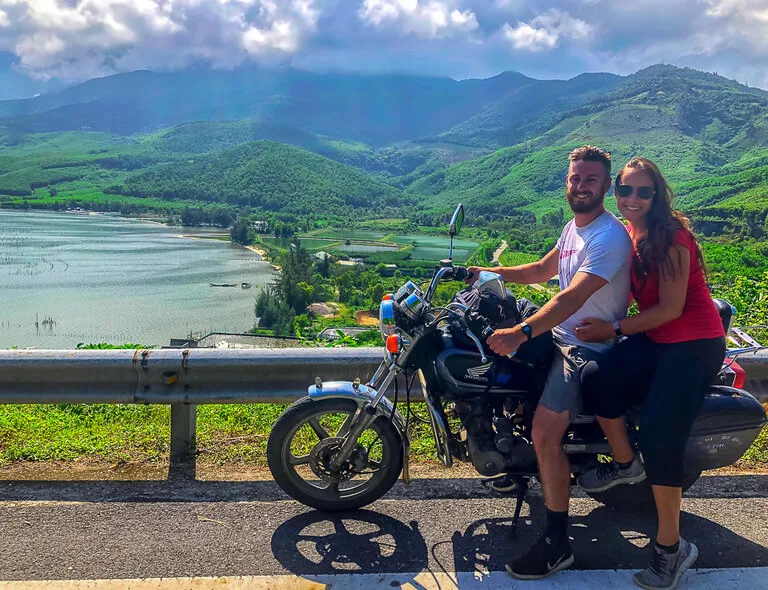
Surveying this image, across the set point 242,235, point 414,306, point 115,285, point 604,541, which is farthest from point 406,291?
point 242,235

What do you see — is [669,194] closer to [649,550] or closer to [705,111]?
[649,550]

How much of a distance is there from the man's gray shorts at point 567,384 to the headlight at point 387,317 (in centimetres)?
79

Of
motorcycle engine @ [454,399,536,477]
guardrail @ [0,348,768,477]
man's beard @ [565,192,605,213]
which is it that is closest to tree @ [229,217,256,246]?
guardrail @ [0,348,768,477]

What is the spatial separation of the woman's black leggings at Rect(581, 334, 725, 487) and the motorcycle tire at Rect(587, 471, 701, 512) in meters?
0.58

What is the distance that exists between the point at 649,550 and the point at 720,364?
0.97m

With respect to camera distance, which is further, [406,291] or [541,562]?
[406,291]

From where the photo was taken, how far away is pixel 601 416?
289 cm

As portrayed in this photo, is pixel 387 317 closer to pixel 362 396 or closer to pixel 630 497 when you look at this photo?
pixel 362 396

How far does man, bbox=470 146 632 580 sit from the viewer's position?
8.95ft

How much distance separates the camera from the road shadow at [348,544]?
2.78m

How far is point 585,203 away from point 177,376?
252cm

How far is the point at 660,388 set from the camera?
273 centimetres

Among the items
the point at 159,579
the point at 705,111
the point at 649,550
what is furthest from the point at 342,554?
the point at 705,111

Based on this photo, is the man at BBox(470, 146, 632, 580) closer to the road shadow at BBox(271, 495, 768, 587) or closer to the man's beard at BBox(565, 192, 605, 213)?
the man's beard at BBox(565, 192, 605, 213)
